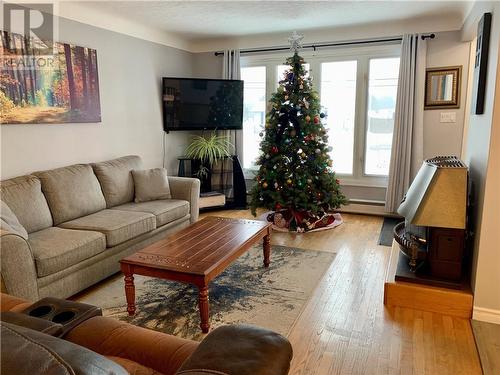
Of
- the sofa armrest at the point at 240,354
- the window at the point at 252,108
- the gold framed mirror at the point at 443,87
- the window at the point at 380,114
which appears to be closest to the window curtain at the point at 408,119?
the gold framed mirror at the point at 443,87

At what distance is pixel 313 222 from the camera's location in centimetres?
453

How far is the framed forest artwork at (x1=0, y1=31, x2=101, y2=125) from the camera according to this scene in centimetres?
311

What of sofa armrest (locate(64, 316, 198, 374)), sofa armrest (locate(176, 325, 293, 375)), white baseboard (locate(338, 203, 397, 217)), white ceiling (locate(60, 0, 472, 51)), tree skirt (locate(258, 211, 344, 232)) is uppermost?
white ceiling (locate(60, 0, 472, 51))

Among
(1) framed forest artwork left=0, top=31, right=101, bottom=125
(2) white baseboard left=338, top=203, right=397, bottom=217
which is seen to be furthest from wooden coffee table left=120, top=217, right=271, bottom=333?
(2) white baseboard left=338, top=203, right=397, bottom=217

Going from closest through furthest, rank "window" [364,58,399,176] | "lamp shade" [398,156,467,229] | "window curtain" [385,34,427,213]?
1. "lamp shade" [398,156,467,229]
2. "window curtain" [385,34,427,213]
3. "window" [364,58,399,176]

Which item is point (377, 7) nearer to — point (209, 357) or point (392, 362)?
point (392, 362)

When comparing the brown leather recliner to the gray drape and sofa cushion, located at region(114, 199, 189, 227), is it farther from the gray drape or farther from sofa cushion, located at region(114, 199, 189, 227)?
the gray drape

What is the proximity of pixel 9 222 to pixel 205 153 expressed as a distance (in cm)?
292

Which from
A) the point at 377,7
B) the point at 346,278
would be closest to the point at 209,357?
the point at 346,278

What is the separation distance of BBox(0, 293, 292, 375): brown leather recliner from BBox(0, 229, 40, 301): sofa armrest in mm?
995

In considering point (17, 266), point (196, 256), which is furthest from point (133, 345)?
point (17, 266)

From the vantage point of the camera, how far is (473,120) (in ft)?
→ 9.66

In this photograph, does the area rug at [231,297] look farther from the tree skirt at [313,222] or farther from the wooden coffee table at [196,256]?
the tree skirt at [313,222]

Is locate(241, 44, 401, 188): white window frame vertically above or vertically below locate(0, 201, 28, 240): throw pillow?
above
